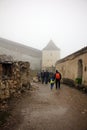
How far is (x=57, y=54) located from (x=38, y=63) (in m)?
8.20

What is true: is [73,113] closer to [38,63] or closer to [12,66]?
[12,66]

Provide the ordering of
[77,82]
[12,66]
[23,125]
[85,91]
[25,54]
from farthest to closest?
[25,54], [77,82], [85,91], [12,66], [23,125]

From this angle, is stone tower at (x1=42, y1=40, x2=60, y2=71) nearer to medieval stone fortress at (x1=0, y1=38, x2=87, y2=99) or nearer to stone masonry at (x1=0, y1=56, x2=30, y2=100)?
medieval stone fortress at (x1=0, y1=38, x2=87, y2=99)

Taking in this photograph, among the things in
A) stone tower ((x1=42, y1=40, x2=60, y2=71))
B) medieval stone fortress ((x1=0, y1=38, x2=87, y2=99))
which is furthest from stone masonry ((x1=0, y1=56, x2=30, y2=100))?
stone tower ((x1=42, y1=40, x2=60, y2=71))

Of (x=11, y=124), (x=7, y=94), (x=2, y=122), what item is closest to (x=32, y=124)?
(x=11, y=124)

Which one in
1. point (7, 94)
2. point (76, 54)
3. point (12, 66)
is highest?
point (76, 54)

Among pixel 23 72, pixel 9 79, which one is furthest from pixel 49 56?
pixel 9 79

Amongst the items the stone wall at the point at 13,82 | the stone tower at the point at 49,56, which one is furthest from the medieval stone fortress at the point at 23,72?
the stone tower at the point at 49,56

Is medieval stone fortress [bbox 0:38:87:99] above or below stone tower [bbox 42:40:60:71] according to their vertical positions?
below

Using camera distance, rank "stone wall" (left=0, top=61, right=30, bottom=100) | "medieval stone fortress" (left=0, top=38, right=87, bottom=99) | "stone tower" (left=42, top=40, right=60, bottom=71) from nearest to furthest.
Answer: "stone wall" (left=0, top=61, right=30, bottom=100) → "medieval stone fortress" (left=0, top=38, right=87, bottom=99) → "stone tower" (left=42, top=40, right=60, bottom=71)

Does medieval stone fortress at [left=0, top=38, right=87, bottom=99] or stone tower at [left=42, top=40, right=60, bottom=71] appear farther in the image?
stone tower at [left=42, top=40, right=60, bottom=71]

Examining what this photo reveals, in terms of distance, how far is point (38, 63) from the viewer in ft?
155

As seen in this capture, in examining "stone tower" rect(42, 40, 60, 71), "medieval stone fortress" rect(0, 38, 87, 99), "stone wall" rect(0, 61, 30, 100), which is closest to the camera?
"stone wall" rect(0, 61, 30, 100)

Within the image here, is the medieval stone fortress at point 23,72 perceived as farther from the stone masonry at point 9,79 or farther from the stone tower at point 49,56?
the stone tower at point 49,56
